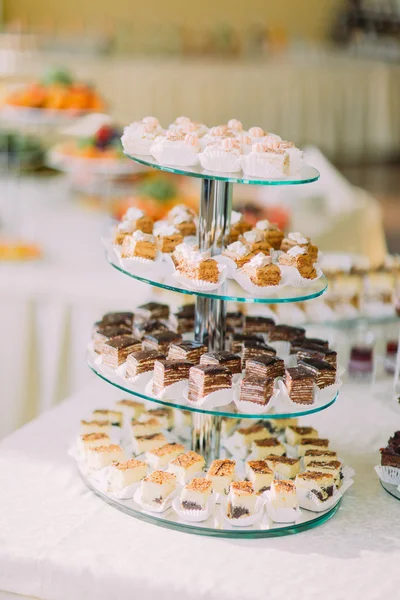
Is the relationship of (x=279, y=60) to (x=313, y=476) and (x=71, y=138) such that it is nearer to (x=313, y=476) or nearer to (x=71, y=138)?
(x=71, y=138)

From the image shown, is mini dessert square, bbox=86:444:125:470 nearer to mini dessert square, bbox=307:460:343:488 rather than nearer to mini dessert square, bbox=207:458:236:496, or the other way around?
mini dessert square, bbox=207:458:236:496

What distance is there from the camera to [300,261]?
1.87 meters

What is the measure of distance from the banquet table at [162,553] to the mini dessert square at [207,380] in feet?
0.93

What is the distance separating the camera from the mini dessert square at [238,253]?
1865 millimetres

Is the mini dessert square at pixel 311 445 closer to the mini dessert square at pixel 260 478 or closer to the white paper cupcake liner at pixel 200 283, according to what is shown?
the mini dessert square at pixel 260 478

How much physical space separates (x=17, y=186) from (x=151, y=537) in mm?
2915

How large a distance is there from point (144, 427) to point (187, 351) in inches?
11.4

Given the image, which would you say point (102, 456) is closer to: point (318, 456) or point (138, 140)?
point (318, 456)

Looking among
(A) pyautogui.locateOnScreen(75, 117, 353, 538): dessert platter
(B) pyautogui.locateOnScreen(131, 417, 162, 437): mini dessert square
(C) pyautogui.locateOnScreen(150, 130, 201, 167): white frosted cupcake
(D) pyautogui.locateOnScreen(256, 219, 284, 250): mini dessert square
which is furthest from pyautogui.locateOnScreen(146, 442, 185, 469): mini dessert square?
(C) pyautogui.locateOnScreen(150, 130, 201, 167): white frosted cupcake

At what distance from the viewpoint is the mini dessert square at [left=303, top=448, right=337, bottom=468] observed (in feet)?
6.34

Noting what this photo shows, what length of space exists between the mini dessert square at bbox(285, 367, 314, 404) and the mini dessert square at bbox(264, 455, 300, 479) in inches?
7.1

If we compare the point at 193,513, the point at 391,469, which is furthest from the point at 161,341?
the point at 391,469

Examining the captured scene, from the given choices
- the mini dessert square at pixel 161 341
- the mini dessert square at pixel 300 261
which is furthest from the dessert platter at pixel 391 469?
the mini dessert square at pixel 161 341

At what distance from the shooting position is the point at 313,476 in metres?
1.82
